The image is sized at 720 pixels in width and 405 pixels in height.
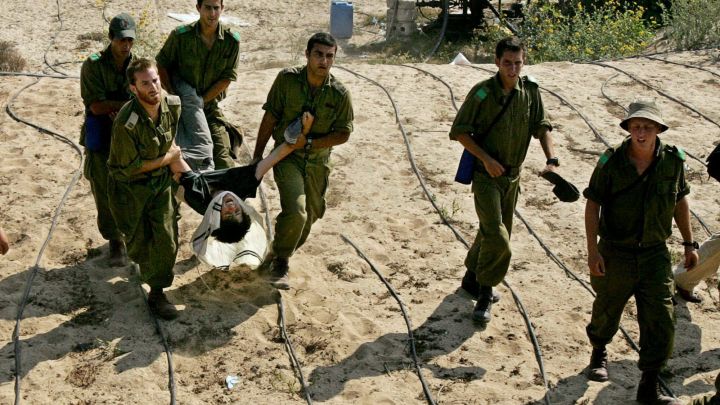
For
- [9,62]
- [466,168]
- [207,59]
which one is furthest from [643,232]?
[9,62]

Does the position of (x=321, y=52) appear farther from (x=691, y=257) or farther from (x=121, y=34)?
(x=691, y=257)

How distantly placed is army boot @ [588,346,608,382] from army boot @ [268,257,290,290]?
2134 millimetres

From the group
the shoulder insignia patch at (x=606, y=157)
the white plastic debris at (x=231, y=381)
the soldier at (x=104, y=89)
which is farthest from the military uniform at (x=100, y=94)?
the shoulder insignia patch at (x=606, y=157)

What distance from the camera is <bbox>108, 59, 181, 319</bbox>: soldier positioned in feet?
19.0

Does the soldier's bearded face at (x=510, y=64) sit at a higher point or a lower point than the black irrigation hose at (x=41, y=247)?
higher

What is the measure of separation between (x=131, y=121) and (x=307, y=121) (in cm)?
113

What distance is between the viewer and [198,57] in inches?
272

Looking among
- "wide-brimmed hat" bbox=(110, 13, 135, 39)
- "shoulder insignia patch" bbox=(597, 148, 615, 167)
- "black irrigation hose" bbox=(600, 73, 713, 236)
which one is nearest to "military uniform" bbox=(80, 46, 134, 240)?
"wide-brimmed hat" bbox=(110, 13, 135, 39)

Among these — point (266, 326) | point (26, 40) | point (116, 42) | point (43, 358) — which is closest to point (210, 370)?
point (266, 326)

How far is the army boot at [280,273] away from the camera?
672cm

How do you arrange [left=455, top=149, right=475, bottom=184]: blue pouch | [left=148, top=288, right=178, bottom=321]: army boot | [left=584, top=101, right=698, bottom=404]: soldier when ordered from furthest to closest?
[left=148, top=288, right=178, bottom=321]: army boot → [left=455, top=149, right=475, bottom=184]: blue pouch → [left=584, top=101, right=698, bottom=404]: soldier

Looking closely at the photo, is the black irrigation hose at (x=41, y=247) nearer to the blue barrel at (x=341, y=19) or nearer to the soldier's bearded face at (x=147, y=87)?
the soldier's bearded face at (x=147, y=87)

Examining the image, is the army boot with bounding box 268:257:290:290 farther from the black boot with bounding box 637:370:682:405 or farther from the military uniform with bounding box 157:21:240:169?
the black boot with bounding box 637:370:682:405

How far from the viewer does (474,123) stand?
611cm
